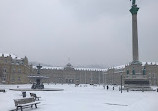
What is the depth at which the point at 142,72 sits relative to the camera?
2653 inches

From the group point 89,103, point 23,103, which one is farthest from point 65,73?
point 23,103

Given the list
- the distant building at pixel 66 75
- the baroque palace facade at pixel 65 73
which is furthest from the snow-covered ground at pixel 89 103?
the distant building at pixel 66 75

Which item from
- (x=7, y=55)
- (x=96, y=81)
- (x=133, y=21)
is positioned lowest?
(x=96, y=81)

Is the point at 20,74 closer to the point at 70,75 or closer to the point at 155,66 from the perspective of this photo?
the point at 70,75

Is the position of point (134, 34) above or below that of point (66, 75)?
above

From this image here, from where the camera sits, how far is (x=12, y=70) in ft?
358

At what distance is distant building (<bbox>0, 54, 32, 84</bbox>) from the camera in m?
106

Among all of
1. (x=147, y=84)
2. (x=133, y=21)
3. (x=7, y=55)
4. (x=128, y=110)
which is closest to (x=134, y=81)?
(x=147, y=84)

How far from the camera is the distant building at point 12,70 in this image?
106m

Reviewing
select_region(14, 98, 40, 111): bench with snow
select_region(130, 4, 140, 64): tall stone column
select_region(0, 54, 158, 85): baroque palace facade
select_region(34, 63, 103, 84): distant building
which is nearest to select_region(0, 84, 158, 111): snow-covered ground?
select_region(14, 98, 40, 111): bench with snow

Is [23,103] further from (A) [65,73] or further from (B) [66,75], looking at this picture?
(A) [65,73]

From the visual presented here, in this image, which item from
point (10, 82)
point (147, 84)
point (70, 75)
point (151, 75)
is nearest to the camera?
point (147, 84)

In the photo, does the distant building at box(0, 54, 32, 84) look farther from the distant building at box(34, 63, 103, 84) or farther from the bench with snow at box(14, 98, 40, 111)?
the bench with snow at box(14, 98, 40, 111)

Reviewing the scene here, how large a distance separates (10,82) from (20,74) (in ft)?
22.4
